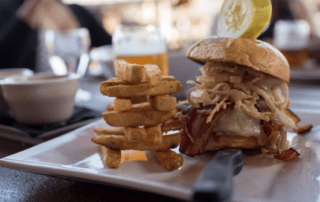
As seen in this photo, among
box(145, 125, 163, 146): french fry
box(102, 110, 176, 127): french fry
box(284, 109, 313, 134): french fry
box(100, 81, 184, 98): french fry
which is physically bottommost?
box(284, 109, 313, 134): french fry

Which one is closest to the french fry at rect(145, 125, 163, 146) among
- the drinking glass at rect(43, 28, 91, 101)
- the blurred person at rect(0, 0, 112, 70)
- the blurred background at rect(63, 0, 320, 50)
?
the drinking glass at rect(43, 28, 91, 101)

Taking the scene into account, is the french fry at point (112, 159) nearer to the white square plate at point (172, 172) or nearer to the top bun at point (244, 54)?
the white square plate at point (172, 172)

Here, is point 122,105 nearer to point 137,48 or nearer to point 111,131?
point 111,131

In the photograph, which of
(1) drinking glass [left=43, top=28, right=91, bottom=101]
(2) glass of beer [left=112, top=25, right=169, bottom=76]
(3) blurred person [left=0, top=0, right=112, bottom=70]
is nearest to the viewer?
(2) glass of beer [left=112, top=25, right=169, bottom=76]

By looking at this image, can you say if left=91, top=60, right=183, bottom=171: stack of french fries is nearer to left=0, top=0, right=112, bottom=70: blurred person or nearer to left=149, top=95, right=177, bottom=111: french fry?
left=149, top=95, right=177, bottom=111: french fry

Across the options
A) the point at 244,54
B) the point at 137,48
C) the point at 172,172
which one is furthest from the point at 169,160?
the point at 137,48

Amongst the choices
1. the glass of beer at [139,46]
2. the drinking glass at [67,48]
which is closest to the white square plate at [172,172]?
the glass of beer at [139,46]

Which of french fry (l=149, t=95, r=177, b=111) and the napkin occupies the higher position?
french fry (l=149, t=95, r=177, b=111)

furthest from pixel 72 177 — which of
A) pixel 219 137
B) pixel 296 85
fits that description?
pixel 296 85
